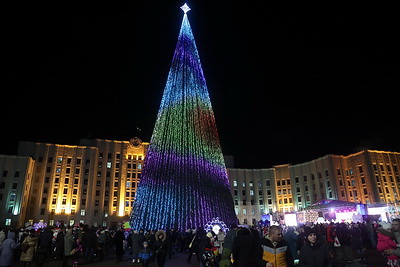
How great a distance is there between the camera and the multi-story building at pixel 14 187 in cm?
4936

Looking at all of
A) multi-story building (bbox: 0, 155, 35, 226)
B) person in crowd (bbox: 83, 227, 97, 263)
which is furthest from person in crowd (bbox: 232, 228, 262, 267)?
multi-story building (bbox: 0, 155, 35, 226)

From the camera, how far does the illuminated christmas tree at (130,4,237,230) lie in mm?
19672

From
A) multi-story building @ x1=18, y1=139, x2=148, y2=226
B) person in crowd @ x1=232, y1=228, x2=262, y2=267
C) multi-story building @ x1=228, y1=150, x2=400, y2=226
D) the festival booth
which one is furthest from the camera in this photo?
multi-story building @ x1=228, y1=150, x2=400, y2=226

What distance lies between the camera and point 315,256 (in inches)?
188

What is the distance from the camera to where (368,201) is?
5866 centimetres

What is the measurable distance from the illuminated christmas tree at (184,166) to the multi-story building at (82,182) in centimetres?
4181

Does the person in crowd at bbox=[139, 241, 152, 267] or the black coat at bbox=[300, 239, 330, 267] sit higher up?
the black coat at bbox=[300, 239, 330, 267]

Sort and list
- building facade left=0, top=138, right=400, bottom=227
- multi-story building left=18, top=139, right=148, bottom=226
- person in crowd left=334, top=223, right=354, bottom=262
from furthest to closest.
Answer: multi-story building left=18, top=139, right=148, bottom=226 → building facade left=0, top=138, right=400, bottom=227 → person in crowd left=334, top=223, right=354, bottom=262

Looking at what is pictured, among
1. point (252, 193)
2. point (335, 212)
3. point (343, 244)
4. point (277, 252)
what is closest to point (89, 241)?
point (343, 244)

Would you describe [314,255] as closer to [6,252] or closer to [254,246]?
[254,246]

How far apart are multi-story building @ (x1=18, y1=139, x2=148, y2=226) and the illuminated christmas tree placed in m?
41.8

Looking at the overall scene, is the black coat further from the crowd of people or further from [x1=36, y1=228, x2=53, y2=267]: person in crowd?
A: [x1=36, y1=228, x2=53, y2=267]: person in crowd

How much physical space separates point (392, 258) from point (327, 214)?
23.3m

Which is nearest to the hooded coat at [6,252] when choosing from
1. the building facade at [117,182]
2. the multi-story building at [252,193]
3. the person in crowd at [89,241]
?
the person in crowd at [89,241]
